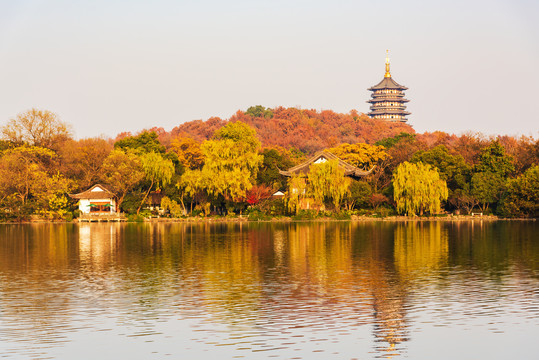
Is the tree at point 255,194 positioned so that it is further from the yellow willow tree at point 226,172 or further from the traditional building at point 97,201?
the traditional building at point 97,201

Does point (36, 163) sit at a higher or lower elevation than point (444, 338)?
higher

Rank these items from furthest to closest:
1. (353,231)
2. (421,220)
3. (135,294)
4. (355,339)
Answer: (421,220), (353,231), (135,294), (355,339)

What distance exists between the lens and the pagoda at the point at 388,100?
419 feet

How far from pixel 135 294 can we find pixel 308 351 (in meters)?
6.93

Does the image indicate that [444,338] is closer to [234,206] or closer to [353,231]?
[353,231]

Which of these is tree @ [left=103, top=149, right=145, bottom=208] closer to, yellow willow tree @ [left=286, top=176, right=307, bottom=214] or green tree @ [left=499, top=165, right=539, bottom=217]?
yellow willow tree @ [left=286, top=176, right=307, bottom=214]

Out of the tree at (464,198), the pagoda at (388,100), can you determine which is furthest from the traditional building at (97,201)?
the pagoda at (388,100)

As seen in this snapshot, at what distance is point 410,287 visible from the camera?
17500mm

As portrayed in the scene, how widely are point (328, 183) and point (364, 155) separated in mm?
9098

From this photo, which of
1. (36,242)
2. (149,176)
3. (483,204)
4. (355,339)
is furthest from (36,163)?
(355,339)

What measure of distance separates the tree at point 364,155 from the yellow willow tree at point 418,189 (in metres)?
7.73

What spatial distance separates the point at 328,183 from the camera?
51906 millimetres

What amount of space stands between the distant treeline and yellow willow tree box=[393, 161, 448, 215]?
0.24 ft

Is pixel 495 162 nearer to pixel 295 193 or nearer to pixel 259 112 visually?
pixel 295 193
